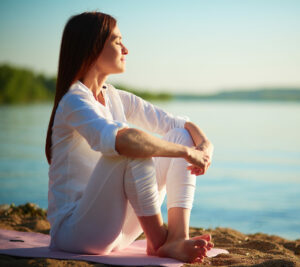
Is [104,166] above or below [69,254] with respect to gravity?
above

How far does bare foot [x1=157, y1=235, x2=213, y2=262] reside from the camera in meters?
1.92

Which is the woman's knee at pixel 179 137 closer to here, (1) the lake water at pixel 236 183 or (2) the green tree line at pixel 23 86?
(1) the lake water at pixel 236 183

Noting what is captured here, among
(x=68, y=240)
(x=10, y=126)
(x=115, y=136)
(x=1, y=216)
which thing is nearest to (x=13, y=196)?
(x=1, y=216)

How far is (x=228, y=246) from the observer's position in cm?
276

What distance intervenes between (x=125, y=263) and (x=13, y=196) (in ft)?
11.1

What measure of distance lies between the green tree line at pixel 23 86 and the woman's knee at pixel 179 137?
23569mm

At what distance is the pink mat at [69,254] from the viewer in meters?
1.90

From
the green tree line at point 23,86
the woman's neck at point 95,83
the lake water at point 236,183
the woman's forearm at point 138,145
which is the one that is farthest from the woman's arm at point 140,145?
the green tree line at point 23,86

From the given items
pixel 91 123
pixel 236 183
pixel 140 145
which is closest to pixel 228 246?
pixel 140 145

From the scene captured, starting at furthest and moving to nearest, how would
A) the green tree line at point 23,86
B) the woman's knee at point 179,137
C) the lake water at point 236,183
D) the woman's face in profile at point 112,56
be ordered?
the green tree line at point 23,86 → the lake water at point 236,183 → the woman's knee at point 179,137 → the woman's face in profile at point 112,56

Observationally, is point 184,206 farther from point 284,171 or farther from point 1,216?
point 284,171

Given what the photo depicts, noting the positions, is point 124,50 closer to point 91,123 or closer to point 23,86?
point 91,123

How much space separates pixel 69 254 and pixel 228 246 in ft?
3.90

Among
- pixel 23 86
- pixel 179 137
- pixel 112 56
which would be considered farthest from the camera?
pixel 23 86
